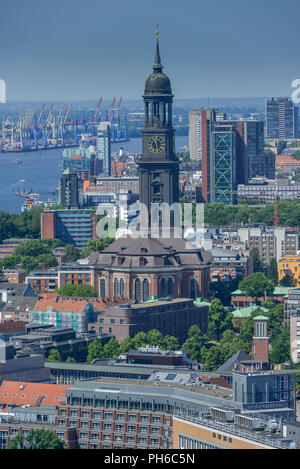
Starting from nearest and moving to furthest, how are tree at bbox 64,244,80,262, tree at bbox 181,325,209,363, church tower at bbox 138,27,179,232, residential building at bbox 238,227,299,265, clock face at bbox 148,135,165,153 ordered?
1. tree at bbox 181,325,209,363
2. church tower at bbox 138,27,179,232
3. clock face at bbox 148,135,165,153
4. tree at bbox 64,244,80,262
5. residential building at bbox 238,227,299,265

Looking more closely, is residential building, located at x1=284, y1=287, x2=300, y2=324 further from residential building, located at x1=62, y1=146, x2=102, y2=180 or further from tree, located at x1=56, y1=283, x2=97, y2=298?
residential building, located at x1=62, y1=146, x2=102, y2=180

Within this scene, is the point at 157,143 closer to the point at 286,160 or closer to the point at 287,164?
the point at 287,164

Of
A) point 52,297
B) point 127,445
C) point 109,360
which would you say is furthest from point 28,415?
point 52,297

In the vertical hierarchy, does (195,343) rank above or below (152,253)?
below

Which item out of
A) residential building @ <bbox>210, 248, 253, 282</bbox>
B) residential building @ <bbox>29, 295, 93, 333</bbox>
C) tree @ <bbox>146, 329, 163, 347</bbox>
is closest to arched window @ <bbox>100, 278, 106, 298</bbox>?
residential building @ <bbox>29, 295, 93, 333</bbox>

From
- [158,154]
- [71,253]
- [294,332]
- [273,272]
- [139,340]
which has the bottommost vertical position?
[139,340]

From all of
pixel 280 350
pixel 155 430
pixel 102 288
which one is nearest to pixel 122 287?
pixel 102 288

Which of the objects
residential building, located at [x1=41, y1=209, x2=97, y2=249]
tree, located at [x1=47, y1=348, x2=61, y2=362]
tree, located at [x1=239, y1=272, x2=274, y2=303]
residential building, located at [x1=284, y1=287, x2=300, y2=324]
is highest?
residential building, located at [x1=41, y1=209, x2=97, y2=249]
